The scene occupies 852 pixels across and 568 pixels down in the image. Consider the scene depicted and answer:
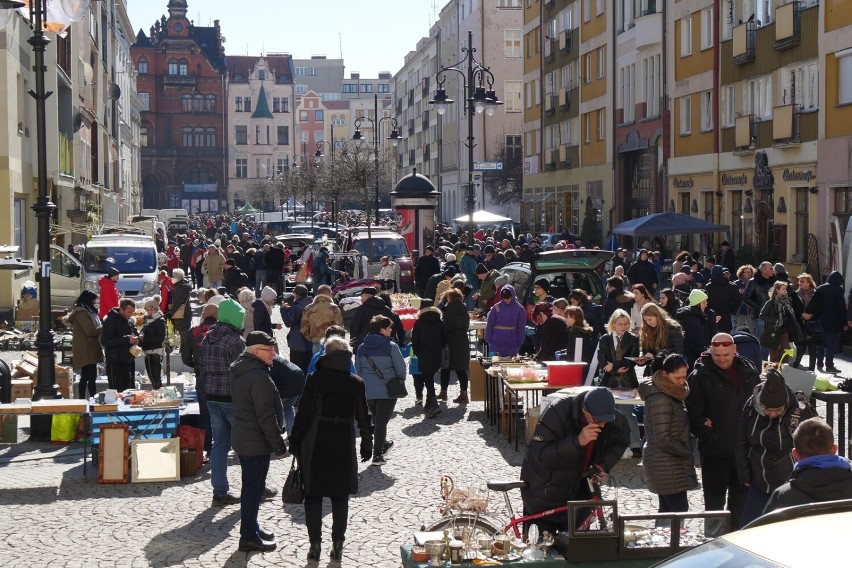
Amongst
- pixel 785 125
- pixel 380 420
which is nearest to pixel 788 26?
pixel 785 125

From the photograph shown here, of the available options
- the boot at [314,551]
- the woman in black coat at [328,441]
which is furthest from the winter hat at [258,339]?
the boot at [314,551]

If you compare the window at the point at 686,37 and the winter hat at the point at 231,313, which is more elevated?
the window at the point at 686,37

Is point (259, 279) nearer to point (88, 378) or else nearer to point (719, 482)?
point (88, 378)

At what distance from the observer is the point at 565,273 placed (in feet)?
73.0

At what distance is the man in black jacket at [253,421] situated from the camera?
9836 mm

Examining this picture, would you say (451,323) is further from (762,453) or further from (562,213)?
(562,213)

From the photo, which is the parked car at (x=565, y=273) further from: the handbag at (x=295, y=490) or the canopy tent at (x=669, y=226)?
the handbag at (x=295, y=490)

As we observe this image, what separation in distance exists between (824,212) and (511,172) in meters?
46.9

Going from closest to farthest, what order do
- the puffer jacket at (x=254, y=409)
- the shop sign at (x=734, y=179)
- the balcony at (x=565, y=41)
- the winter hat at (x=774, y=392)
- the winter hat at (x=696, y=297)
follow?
the winter hat at (x=774, y=392) → the puffer jacket at (x=254, y=409) → the winter hat at (x=696, y=297) → the shop sign at (x=734, y=179) → the balcony at (x=565, y=41)

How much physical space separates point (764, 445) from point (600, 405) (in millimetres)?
1557

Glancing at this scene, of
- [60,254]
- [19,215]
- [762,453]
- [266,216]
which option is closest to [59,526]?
[762,453]

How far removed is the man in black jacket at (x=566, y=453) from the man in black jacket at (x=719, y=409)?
1.34 m

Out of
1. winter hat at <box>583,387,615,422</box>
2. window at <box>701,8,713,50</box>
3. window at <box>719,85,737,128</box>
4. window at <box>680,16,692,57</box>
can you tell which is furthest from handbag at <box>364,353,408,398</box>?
window at <box>680,16,692,57</box>

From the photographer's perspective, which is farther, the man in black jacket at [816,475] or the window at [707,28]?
the window at [707,28]
